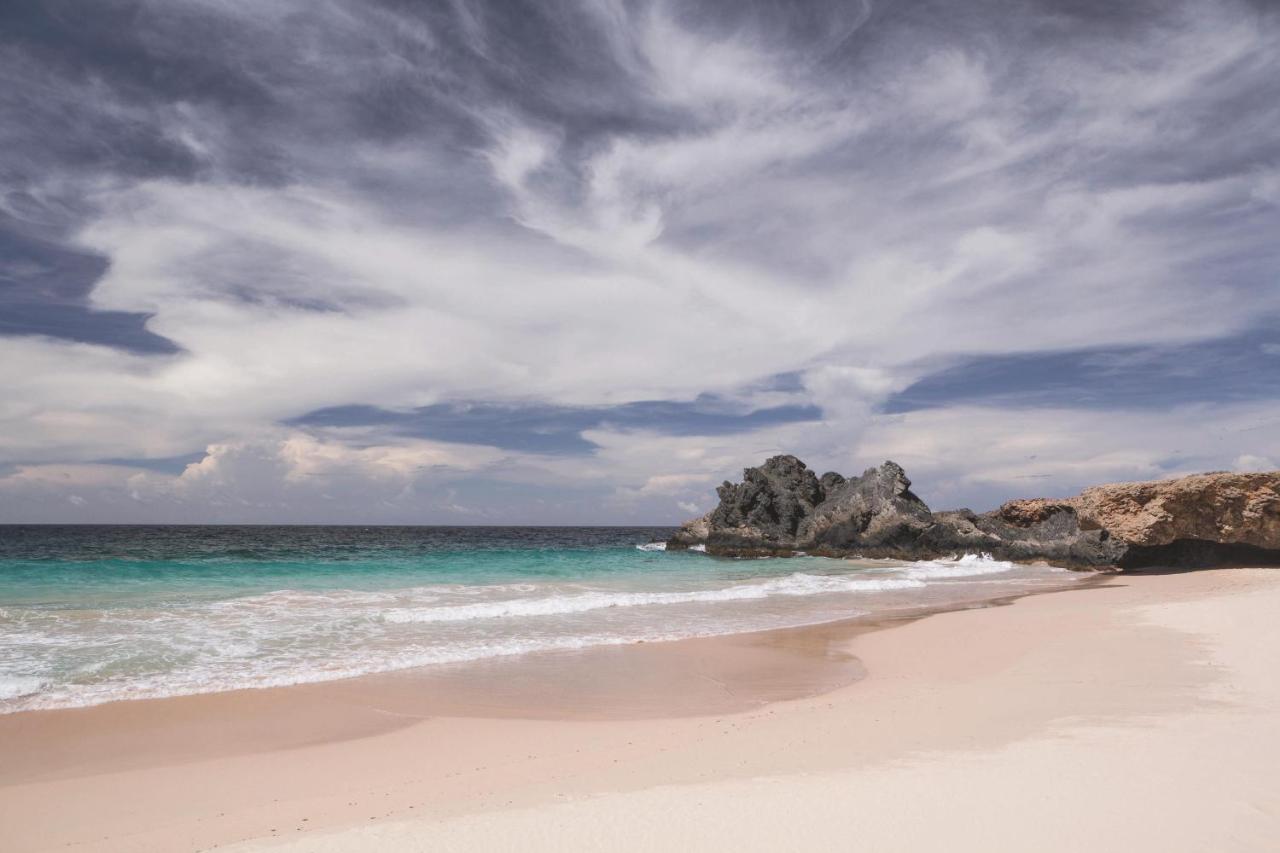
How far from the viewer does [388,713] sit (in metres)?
8.36

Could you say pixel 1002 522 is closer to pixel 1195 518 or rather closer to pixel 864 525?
pixel 864 525

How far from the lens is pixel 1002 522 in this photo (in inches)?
1619

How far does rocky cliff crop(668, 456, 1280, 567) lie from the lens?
2470 centimetres

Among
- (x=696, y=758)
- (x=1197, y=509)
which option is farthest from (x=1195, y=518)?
(x=696, y=758)

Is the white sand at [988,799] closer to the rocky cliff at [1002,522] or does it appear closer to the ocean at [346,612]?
the ocean at [346,612]

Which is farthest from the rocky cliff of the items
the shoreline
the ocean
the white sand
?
the white sand

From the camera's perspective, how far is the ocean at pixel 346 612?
34.2 feet

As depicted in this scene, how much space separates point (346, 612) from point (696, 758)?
1308cm

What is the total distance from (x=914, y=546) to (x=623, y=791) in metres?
40.0

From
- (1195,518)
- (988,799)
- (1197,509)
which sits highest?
(1197,509)

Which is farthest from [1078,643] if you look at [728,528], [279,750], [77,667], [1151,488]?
[728,528]

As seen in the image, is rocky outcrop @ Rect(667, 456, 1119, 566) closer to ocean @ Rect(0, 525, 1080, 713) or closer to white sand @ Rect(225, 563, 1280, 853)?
ocean @ Rect(0, 525, 1080, 713)

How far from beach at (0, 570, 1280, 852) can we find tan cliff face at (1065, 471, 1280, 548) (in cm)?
1705

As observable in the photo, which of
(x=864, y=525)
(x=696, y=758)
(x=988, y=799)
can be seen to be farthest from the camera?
(x=864, y=525)
